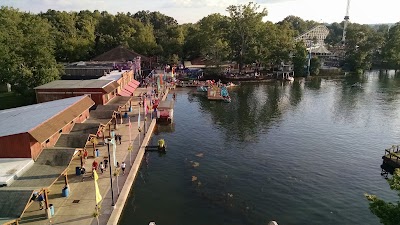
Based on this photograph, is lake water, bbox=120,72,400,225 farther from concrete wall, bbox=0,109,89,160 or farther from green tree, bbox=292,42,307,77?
green tree, bbox=292,42,307,77

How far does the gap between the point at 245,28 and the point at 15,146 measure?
8754 cm

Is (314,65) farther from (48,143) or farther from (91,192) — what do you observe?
(91,192)

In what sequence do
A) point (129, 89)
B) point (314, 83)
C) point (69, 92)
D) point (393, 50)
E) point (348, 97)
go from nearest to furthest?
1. point (69, 92)
2. point (129, 89)
3. point (348, 97)
4. point (314, 83)
5. point (393, 50)

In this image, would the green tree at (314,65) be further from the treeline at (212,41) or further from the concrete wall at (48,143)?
the concrete wall at (48,143)

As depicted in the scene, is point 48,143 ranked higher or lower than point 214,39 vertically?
lower

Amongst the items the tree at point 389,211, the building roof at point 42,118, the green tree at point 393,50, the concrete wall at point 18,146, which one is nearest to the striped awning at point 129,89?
the building roof at point 42,118

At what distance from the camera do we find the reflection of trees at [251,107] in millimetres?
52719

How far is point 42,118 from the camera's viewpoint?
33.4m

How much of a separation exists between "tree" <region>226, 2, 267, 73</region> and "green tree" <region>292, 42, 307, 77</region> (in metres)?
13.5

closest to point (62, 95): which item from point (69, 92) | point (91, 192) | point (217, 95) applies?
point (69, 92)

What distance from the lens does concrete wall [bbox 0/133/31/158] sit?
29031mm

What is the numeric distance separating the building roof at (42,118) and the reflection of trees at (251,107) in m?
21.7

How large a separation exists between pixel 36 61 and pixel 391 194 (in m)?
56.4

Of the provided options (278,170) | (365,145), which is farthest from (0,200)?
(365,145)
